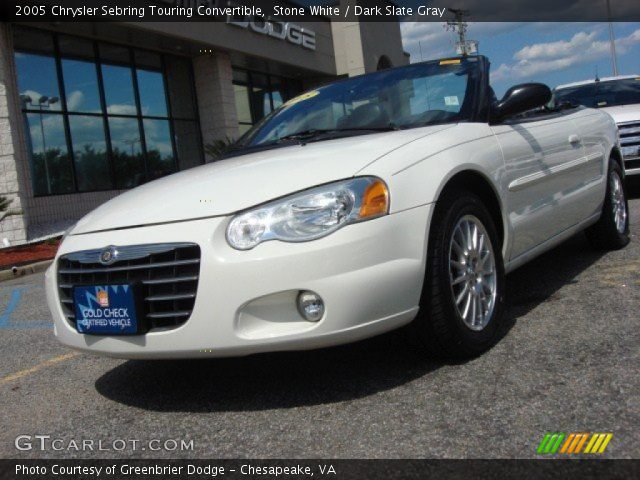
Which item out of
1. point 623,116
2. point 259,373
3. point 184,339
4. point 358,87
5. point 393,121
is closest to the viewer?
point 184,339

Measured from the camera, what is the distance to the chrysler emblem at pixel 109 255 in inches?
108

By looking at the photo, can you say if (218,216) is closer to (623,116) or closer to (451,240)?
(451,240)

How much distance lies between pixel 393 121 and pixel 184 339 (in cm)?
171

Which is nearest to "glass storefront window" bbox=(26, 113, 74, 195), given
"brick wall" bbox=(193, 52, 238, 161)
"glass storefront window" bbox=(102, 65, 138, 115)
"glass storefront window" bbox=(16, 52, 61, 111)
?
"glass storefront window" bbox=(16, 52, 61, 111)

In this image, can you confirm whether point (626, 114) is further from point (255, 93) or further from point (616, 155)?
point (255, 93)

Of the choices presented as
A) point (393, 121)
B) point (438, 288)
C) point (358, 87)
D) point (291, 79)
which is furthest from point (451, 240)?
point (291, 79)

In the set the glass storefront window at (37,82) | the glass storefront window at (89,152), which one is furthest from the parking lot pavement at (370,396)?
the glass storefront window at (89,152)

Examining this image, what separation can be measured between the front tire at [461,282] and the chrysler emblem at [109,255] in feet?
4.19

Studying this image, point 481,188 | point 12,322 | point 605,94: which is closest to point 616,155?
point 481,188

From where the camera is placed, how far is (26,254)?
443 inches

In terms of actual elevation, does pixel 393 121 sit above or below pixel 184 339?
above

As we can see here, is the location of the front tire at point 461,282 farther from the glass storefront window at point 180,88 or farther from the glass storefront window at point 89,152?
the glass storefront window at point 180,88

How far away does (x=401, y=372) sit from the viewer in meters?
2.92

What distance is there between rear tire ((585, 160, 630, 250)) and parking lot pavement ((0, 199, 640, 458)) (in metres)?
1.10
